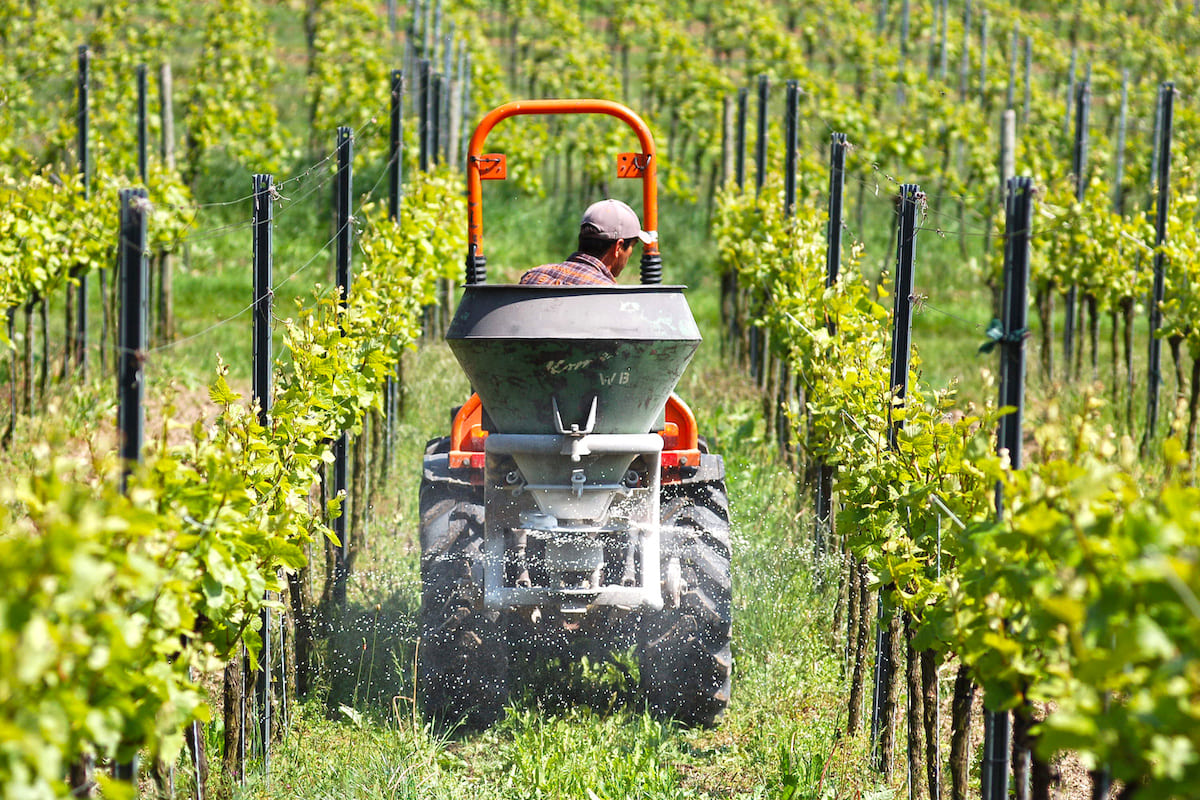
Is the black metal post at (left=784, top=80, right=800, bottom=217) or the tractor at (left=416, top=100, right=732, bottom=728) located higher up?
the black metal post at (left=784, top=80, right=800, bottom=217)

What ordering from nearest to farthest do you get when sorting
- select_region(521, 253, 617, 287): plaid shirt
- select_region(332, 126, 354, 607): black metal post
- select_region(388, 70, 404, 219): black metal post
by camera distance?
select_region(521, 253, 617, 287): plaid shirt, select_region(332, 126, 354, 607): black metal post, select_region(388, 70, 404, 219): black metal post

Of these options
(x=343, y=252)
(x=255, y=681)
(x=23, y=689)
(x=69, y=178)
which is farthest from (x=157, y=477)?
(x=69, y=178)

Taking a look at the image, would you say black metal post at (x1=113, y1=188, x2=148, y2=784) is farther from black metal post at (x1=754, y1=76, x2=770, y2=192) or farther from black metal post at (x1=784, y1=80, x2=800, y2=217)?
black metal post at (x1=754, y1=76, x2=770, y2=192)

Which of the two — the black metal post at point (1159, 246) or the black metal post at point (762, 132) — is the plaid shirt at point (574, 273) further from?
the black metal post at point (762, 132)

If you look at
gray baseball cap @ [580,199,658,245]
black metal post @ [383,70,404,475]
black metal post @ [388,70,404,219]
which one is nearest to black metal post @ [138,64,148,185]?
black metal post @ [383,70,404,475]

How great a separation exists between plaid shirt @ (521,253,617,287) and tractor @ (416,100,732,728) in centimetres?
18

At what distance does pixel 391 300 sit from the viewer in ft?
19.1

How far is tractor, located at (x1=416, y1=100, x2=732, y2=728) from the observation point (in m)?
3.74

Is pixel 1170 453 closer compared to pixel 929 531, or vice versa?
pixel 1170 453

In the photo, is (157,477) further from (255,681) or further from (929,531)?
(929,531)

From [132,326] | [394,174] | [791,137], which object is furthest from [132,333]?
[791,137]

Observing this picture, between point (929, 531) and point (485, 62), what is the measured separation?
15291 mm

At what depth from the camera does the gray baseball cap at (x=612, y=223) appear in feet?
14.5

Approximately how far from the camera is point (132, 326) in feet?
8.36
